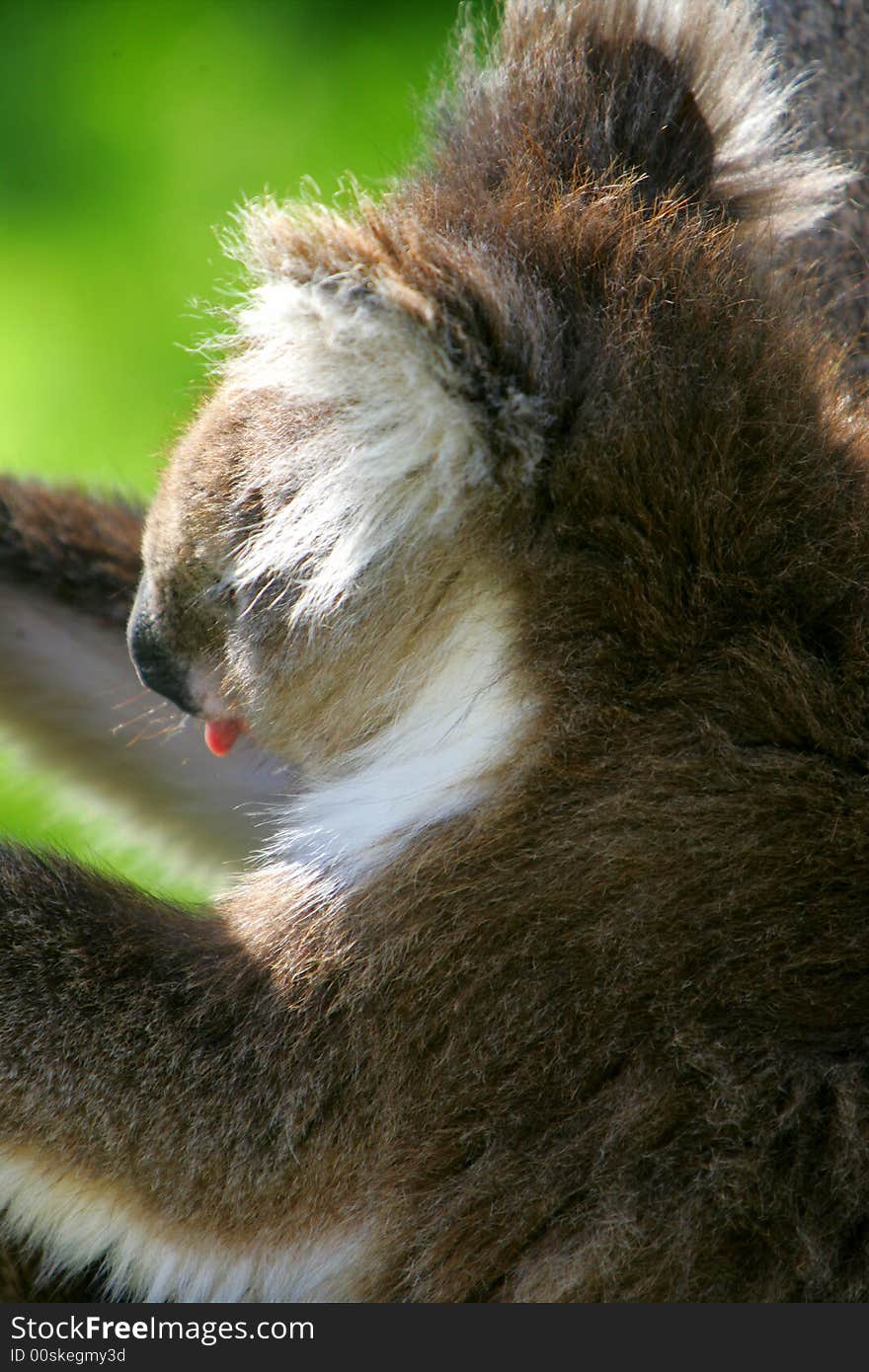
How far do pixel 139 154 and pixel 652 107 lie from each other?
12.5ft

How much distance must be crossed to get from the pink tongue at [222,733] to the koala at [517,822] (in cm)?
31

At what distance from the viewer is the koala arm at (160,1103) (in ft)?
5.98

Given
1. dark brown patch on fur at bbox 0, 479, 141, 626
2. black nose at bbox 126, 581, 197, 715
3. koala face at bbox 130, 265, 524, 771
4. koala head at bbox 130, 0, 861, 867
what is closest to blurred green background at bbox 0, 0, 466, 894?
dark brown patch on fur at bbox 0, 479, 141, 626

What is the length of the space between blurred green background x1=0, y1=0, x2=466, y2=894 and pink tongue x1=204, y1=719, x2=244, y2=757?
9.09ft

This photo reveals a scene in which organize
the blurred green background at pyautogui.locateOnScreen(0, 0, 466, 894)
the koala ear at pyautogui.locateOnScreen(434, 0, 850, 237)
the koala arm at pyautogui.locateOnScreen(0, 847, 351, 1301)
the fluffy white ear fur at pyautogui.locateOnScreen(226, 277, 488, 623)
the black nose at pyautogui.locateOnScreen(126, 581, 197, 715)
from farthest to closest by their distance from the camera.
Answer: the blurred green background at pyautogui.locateOnScreen(0, 0, 466, 894), the black nose at pyautogui.locateOnScreen(126, 581, 197, 715), the koala ear at pyautogui.locateOnScreen(434, 0, 850, 237), the koala arm at pyautogui.locateOnScreen(0, 847, 351, 1301), the fluffy white ear fur at pyautogui.locateOnScreen(226, 277, 488, 623)

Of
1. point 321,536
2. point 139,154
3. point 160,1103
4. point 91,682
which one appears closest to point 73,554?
point 91,682

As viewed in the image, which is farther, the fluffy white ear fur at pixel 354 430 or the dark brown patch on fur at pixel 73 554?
the dark brown patch on fur at pixel 73 554

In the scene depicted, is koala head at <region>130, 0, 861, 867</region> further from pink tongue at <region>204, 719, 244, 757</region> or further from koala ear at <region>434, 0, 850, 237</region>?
pink tongue at <region>204, 719, 244, 757</region>

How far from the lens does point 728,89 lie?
2.09 meters

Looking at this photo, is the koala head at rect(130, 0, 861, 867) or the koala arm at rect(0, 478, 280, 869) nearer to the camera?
the koala head at rect(130, 0, 861, 867)

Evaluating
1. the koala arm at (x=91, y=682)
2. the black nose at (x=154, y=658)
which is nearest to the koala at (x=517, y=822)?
the black nose at (x=154, y=658)

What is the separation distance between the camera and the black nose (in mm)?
2256

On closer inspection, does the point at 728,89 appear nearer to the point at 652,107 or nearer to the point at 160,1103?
the point at 652,107

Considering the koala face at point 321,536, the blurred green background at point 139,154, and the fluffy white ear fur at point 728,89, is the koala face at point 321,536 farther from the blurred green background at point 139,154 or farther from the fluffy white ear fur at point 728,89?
the blurred green background at point 139,154
